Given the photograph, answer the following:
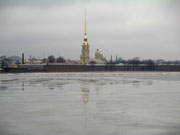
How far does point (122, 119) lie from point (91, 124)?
84.7 inches

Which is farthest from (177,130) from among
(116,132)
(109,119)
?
(109,119)

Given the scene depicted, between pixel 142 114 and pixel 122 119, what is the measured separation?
2058mm

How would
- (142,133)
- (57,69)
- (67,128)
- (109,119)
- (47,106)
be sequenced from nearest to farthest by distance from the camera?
1. (142,133)
2. (67,128)
3. (109,119)
4. (47,106)
5. (57,69)

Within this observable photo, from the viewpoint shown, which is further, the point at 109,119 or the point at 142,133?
the point at 109,119

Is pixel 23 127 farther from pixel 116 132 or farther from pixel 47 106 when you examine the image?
pixel 47 106

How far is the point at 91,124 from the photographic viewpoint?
47.1 feet

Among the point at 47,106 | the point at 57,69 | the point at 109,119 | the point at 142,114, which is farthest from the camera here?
the point at 57,69

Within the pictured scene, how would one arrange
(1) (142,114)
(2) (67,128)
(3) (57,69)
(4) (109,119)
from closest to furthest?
(2) (67,128)
(4) (109,119)
(1) (142,114)
(3) (57,69)

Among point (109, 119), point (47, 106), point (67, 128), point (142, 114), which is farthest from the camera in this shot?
point (47, 106)

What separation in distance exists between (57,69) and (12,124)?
147393mm

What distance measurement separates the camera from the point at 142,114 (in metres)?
17.3

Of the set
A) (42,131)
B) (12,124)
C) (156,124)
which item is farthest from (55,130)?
(156,124)

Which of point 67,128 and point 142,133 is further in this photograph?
point 67,128

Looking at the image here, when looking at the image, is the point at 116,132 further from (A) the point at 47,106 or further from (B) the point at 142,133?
(A) the point at 47,106
